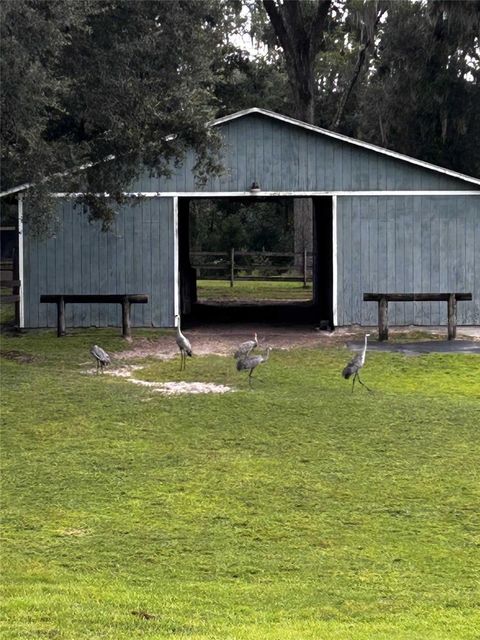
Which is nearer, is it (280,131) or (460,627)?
(460,627)

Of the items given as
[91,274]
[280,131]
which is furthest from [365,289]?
[91,274]

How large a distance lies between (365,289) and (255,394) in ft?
28.2

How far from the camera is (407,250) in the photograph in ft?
67.4

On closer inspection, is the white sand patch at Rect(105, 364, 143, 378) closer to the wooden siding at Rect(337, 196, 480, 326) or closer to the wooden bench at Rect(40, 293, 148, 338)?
the wooden bench at Rect(40, 293, 148, 338)

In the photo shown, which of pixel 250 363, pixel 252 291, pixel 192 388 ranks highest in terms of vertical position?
pixel 252 291

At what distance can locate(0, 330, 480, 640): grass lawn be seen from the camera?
5.35 meters

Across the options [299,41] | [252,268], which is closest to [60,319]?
[299,41]

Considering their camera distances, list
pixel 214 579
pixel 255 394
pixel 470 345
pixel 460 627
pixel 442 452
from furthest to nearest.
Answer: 1. pixel 470 345
2. pixel 255 394
3. pixel 442 452
4. pixel 214 579
5. pixel 460 627

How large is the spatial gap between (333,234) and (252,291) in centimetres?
1259

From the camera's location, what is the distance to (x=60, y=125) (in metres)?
15.5

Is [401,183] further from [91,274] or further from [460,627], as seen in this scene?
[460,627]

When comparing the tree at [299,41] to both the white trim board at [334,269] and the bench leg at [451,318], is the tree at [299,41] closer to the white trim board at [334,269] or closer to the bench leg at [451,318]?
the white trim board at [334,269]

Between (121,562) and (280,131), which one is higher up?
(280,131)

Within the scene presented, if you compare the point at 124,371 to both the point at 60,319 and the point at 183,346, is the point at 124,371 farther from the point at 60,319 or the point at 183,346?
the point at 60,319
